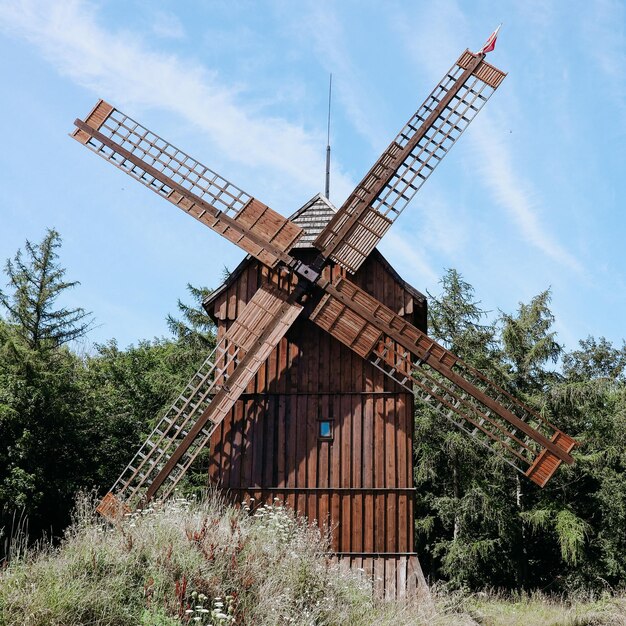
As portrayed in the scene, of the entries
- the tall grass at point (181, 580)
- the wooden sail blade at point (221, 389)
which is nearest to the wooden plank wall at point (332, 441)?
the wooden sail blade at point (221, 389)

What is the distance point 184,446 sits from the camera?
40.9 feet

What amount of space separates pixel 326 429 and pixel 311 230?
12.1ft

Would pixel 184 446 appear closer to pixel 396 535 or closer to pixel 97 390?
pixel 396 535

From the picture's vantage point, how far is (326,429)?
523 inches

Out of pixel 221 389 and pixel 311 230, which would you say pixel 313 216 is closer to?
pixel 311 230

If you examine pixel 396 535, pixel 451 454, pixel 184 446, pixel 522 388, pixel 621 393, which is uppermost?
pixel 621 393

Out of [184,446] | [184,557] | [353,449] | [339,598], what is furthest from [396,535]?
[184,557]

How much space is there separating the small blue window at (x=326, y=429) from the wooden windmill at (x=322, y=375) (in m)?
0.02

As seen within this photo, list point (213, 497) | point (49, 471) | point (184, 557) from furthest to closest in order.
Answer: point (49, 471), point (213, 497), point (184, 557)

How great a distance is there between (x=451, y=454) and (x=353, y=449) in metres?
9.99

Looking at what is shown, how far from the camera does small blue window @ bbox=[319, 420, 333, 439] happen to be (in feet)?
43.5

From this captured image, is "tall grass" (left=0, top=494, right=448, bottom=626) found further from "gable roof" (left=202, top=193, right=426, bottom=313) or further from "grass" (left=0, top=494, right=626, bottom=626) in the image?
"gable roof" (left=202, top=193, right=426, bottom=313)

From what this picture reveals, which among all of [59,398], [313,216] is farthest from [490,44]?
[59,398]

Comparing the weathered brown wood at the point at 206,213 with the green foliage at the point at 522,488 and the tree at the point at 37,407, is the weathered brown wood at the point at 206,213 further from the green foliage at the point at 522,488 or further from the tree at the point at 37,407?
the green foliage at the point at 522,488
